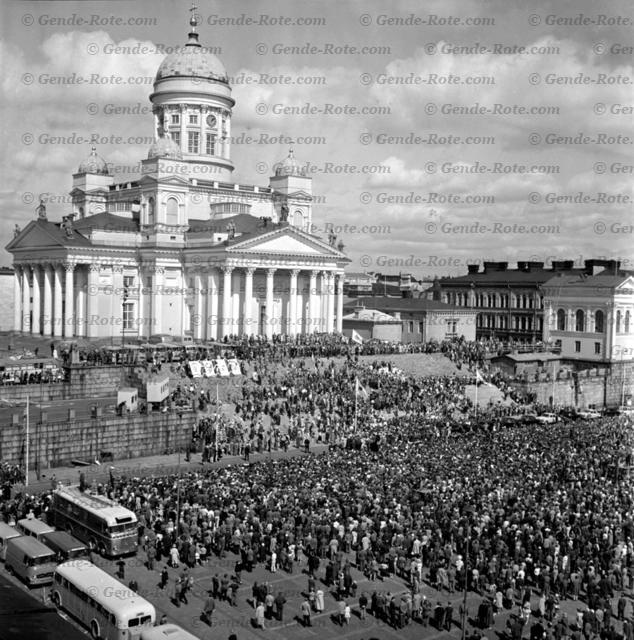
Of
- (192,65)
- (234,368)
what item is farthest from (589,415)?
(192,65)

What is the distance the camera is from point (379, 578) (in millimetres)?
23969

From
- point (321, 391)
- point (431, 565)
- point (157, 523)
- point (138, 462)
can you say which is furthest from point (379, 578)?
point (321, 391)

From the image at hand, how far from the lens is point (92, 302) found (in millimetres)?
66062

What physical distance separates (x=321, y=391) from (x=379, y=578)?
2583cm

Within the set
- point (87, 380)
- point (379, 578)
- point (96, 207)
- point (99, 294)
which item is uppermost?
point (96, 207)

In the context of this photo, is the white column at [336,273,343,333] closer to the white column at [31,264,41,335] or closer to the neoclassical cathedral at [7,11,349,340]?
the neoclassical cathedral at [7,11,349,340]

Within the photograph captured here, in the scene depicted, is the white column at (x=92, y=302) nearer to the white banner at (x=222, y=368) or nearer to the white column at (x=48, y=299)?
the white column at (x=48, y=299)

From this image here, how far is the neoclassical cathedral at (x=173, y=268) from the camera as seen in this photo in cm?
6556

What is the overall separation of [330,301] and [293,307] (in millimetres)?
3901

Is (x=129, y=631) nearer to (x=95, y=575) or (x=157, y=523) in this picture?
(x=95, y=575)

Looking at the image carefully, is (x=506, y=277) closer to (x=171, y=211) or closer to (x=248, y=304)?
(x=248, y=304)

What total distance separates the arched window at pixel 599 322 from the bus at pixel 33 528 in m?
55.9

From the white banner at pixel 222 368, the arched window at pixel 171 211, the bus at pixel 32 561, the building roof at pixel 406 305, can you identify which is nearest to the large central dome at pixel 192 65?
the arched window at pixel 171 211

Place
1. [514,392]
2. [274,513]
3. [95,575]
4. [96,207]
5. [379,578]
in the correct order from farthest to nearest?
[96,207] → [514,392] → [274,513] → [379,578] → [95,575]
